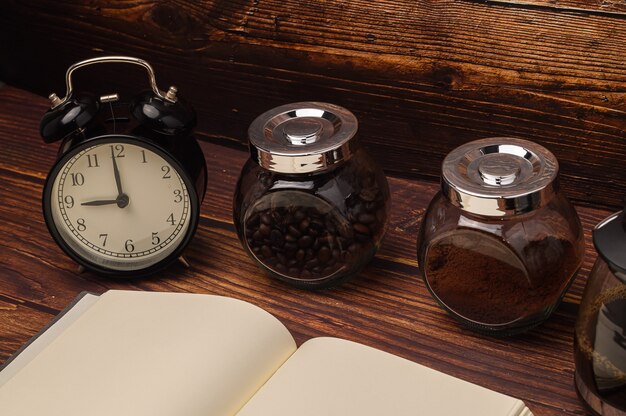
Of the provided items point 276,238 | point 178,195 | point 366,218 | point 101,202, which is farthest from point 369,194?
point 101,202

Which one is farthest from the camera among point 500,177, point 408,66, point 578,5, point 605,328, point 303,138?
point 408,66

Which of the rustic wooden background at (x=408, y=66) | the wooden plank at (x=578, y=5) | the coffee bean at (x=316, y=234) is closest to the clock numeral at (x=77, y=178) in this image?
the coffee bean at (x=316, y=234)

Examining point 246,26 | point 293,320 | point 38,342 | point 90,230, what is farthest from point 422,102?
point 38,342

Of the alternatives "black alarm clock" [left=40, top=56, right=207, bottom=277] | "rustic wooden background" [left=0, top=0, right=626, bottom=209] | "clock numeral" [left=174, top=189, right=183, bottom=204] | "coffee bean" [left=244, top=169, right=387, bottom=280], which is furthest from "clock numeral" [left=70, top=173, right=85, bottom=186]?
"rustic wooden background" [left=0, top=0, right=626, bottom=209]

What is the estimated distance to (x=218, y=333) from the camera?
1049 mm

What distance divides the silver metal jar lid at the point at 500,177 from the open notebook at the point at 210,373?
0.66ft

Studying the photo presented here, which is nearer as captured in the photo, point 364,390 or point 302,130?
point 364,390

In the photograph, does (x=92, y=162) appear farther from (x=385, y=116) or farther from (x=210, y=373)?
(x=385, y=116)

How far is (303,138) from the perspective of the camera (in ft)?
3.73

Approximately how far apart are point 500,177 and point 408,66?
43 centimetres

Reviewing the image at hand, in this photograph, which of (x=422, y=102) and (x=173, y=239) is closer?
(x=173, y=239)

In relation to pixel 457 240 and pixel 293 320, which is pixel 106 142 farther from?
pixel 457 240

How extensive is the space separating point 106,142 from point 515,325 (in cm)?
58

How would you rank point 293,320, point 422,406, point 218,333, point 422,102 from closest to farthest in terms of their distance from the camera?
point 422,406 → point 218,333 → point 293,320 → point 422,102
